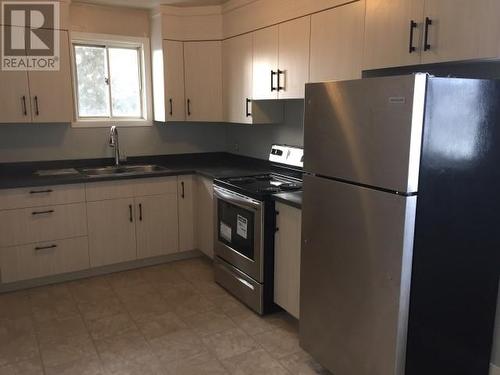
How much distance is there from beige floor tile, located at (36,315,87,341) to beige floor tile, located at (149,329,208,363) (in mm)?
532

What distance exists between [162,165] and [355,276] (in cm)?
267

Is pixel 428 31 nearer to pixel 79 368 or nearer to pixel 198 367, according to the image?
pixel 198 367

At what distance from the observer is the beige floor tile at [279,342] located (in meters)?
2.52

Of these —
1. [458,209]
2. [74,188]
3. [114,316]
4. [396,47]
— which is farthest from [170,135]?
[458,209]

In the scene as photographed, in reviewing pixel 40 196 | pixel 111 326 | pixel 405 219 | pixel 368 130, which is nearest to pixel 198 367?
pixel 111 326

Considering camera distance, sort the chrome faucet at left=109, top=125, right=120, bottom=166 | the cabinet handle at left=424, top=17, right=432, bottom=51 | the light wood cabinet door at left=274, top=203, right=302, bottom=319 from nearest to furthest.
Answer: the cabinet handle at left=424, top=17, right=432, bottom=51 → the light wood cabinet door at left=274, top=203, right=302, bottom=319 → the chrome faucet at left=109, top=125, right=120, bottom=166

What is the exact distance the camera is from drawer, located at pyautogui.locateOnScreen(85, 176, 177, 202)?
3473 millimetres

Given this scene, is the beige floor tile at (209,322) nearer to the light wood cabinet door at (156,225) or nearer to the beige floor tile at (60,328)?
the beige floor tile at (60,328)

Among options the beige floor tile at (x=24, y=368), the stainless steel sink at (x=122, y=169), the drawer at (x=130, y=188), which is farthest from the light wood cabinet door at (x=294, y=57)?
the beige floor tile at (x=24, y=368)

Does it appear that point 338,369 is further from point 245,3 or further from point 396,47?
point 245,3

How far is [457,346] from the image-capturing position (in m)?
1.97

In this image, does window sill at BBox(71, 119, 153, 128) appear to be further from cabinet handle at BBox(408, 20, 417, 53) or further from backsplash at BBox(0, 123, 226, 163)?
cabinet handle at BBox(408, 20, 417, 53)

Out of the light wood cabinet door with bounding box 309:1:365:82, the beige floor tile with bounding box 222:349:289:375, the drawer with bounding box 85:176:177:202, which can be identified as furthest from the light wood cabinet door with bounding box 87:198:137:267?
the light wood cabinet door with bounding box 309:1:365:82

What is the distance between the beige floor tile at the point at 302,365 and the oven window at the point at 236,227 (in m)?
0.72
